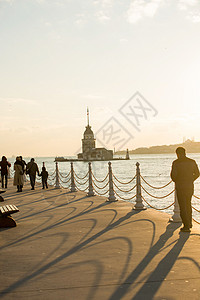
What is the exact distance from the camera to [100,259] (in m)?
5.84

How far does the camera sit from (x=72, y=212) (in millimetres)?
11320

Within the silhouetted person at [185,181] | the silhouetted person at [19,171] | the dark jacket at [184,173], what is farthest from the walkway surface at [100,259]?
the silhouetted person at [19,171]

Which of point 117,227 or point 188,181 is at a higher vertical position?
point 188,181

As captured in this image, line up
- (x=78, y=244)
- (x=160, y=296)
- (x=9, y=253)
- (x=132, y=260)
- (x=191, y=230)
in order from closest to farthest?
(x=160, y=296) < (x=132, y=260) < (x=9, y=253) < (x=78, y=244) < (x=191, y=230)

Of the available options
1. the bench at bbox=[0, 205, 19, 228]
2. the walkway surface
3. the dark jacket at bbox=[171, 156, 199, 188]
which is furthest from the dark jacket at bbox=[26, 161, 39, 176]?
the dark jacket at bbox=[171, 156, 199, 188]

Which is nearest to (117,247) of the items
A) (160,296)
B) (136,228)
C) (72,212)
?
(136,228)

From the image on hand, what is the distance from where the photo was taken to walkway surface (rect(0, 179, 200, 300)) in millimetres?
4434

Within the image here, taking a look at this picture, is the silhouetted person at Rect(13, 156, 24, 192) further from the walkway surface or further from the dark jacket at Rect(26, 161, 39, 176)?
the walkway surface

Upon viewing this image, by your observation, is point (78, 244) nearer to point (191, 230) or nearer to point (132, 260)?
point (132, 260)

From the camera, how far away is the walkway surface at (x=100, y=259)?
4434mm

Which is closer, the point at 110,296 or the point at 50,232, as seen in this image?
the point at 110,296

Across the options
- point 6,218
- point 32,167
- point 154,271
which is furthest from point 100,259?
point 32,167

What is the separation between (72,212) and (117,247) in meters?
4.85

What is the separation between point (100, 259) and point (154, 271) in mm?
1024
